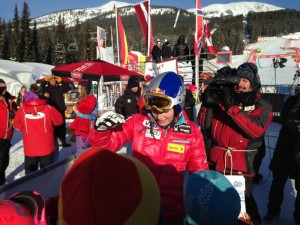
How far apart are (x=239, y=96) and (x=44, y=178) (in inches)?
72.4

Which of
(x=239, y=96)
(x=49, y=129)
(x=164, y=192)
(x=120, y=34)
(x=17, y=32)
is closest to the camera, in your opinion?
(x=164, y=192)

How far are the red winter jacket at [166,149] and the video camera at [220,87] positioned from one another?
0.47 meters

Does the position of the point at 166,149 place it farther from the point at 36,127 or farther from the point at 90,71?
the point at 90,71

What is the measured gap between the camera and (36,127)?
4.66 m

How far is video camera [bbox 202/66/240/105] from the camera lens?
2.54m

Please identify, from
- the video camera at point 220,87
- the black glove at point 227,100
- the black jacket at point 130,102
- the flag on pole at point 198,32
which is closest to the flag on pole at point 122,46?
the flag on pole at point 198,32

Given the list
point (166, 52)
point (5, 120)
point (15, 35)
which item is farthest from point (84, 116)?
point (15, 35)

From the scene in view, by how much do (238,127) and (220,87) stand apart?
390mm

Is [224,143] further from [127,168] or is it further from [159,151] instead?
[127,168]

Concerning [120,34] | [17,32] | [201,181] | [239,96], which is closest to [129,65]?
[120,34]

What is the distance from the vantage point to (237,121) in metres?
2.55

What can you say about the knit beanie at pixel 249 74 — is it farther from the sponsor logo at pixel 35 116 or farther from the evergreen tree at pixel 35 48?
the evergreen tree at pixel 35 48

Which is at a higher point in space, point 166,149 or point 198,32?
point 198,32

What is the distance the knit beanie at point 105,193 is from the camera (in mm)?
884
